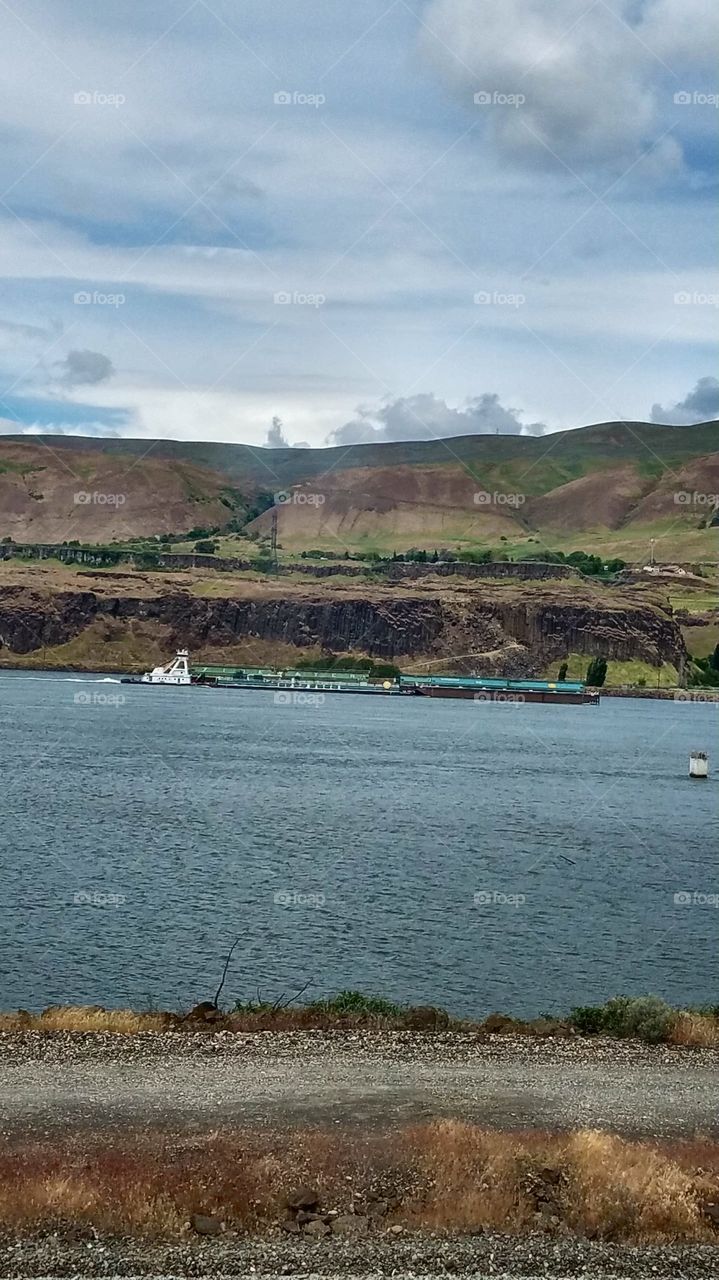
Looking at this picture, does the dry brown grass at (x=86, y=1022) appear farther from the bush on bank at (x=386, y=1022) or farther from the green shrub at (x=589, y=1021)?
the green shrub at (x=589, y=1021)

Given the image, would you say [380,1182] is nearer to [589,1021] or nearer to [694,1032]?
[694,1032]

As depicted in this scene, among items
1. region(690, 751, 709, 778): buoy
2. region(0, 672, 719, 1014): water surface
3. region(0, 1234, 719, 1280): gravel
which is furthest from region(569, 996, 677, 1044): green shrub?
region(690, 751, 709, 778): buoy

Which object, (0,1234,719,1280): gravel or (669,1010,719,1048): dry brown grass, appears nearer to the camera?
(0,1234,719,1280): gravel

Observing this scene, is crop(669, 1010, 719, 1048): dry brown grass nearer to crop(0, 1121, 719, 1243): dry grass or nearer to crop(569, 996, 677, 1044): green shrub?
crop(569, 996, 677, 1044): green shrub

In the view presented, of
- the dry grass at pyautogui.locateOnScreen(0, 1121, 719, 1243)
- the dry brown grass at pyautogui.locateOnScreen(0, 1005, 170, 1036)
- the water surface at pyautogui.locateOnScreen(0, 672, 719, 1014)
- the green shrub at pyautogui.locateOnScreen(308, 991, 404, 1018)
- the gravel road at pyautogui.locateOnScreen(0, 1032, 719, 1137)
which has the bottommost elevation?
the water surface at pyautogui.locateOnScreen(0, 672, 719, 1014)

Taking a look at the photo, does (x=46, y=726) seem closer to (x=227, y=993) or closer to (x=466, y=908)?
(x=466, y=908)

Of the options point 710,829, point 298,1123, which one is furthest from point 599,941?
point 710,829
